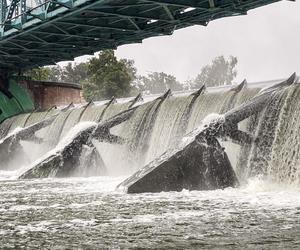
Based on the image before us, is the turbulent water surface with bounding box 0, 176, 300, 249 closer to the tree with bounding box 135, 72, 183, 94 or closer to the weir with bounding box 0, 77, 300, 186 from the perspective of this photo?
the weir with bounding box 0, 77, 300, 186

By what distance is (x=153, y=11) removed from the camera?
1919cm

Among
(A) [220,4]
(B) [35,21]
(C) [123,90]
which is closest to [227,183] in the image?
(A) [220,4]

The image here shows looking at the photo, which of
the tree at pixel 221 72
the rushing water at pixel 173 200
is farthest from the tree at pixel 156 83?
the rushing water at pixel 173 200

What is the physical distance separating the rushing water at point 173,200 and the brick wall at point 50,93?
18334 mm

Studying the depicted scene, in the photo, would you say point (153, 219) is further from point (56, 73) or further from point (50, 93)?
point (56, 73)

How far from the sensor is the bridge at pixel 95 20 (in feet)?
56.0

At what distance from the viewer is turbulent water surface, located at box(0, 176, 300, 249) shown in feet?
20.0

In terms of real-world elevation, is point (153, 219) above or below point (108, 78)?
below

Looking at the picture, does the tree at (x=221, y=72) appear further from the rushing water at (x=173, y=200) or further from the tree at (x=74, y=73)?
the rushing water at (x=173, y=200)

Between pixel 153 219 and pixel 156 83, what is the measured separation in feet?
267

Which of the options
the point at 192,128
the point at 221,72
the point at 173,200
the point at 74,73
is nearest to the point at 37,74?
the point at 74,73

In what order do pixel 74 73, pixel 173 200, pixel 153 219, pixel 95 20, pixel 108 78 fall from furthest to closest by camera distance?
1. pixel 74 73
2. pixel 108 78
3. pixel 95 20
4. pixel 173 200
5. pixel 153 219

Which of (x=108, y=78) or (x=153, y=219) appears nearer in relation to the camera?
(x=153, y=219)

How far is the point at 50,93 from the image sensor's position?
3584 cm
